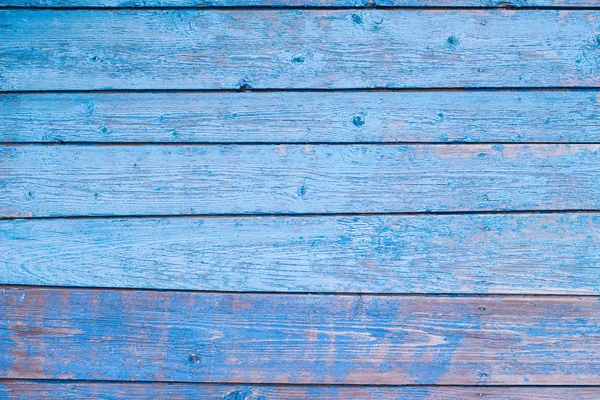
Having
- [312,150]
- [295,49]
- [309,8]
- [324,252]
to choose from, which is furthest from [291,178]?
[309,8]

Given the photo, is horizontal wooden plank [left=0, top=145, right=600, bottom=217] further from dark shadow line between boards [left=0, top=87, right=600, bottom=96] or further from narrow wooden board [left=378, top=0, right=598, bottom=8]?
narrow wooden board [left=378, top=0, right=598, bottom=8]

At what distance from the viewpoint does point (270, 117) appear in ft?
3.42

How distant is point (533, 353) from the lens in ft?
3.49

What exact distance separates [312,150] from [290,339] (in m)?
0.47

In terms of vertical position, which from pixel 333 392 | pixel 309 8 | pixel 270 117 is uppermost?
pixel 309 8

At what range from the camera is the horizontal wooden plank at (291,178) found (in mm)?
1038

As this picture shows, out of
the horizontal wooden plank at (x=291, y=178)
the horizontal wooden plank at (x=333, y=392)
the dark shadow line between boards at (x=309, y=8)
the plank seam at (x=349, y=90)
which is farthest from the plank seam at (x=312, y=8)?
the horizontal wooden plank at (x=333, y=392)

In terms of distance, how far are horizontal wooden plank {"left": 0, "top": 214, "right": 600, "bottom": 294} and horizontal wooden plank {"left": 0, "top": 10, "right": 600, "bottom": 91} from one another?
13.1 inches

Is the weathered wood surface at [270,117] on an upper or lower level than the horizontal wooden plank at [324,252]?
upper

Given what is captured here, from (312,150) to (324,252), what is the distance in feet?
0.82

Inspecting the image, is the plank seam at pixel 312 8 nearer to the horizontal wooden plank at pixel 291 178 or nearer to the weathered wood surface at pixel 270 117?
the weathered wood surface at pixel 270 117

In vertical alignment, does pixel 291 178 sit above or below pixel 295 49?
below

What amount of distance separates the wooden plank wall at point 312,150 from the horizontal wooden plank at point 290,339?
0.02 meters

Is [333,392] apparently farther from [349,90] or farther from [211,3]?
[211,3]
